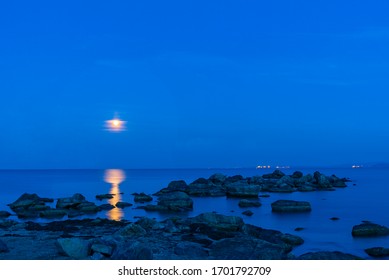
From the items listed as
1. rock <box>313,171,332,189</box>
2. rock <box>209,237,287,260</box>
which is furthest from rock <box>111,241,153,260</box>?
rock <box>313,171,332,189</box>

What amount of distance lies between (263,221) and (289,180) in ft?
150

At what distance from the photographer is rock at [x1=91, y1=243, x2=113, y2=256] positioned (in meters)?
15.9

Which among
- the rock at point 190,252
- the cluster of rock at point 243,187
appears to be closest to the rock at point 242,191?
the cluster of rock at point 243,187

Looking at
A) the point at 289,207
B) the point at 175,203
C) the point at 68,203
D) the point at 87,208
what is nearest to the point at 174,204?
the point at 175,203

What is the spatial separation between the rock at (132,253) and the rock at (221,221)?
10.7 metres

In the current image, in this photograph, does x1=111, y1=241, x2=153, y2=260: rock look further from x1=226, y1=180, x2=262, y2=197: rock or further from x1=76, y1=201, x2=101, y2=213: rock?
x1=226, y1=180, x2=262, y2=197: rock

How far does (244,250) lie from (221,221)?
9.74m

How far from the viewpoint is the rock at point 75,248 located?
16.1 meters

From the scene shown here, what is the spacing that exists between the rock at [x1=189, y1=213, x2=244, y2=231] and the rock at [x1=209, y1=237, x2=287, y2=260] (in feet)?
25.7

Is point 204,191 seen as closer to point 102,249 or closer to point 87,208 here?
point 87,208

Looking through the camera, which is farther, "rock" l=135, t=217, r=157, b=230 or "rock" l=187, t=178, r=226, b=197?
"rock" l=187, t=178, r=226, b=197
